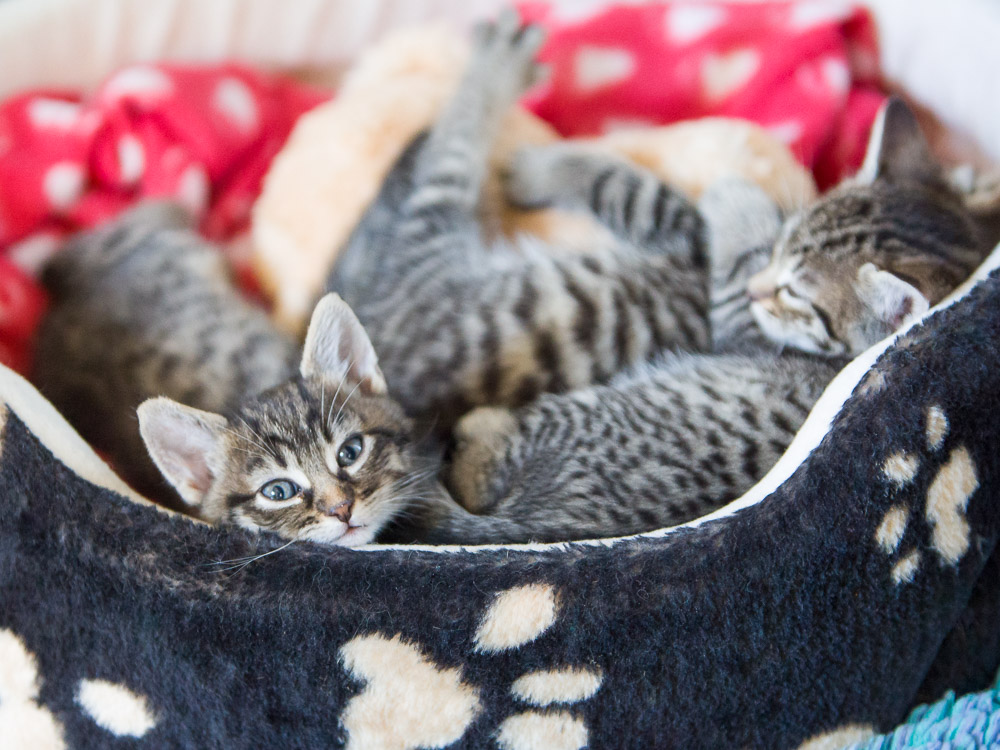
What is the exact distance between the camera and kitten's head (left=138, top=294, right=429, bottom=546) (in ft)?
3.85

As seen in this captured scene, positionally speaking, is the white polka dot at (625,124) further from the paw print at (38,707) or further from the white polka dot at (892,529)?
the paw print at (38,707)

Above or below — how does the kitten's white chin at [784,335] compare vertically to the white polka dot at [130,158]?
below

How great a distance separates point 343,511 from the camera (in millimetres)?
1172

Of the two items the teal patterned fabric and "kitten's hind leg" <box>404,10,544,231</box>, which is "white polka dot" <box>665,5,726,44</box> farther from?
the teal patterned fabric

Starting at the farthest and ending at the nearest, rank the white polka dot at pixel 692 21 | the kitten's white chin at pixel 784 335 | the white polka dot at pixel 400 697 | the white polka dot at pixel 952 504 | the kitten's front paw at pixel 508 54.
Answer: the white polka dot at pixel 692 21
the kitten's front paw at pixel 508 54
the kitten's white chin at pixel 784 335
the white polka dot at pixel 952 504
the white polka dot at pixel 400 697

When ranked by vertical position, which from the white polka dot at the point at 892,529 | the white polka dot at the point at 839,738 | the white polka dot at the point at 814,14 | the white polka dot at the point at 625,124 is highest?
the white polka dot at the point at 814,14

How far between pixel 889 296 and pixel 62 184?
174cm

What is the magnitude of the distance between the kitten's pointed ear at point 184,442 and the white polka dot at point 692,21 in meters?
1.46

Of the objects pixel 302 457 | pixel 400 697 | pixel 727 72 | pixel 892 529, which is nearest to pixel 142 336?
pixel 302 457

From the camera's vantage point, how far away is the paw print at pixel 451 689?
0.96 m

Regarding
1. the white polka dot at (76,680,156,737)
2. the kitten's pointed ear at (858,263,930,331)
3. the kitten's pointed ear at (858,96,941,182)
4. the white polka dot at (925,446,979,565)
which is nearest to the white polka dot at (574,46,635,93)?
the kitten's pointed ear at (858,96,941,182)

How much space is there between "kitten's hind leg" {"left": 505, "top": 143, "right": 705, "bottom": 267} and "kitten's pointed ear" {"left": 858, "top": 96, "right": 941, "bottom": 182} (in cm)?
35

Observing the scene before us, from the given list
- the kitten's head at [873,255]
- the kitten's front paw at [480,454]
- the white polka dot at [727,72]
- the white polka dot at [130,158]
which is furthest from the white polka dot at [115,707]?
the white polka dot at [727,72]

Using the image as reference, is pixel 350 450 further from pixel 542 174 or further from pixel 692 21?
pixel 692 21
